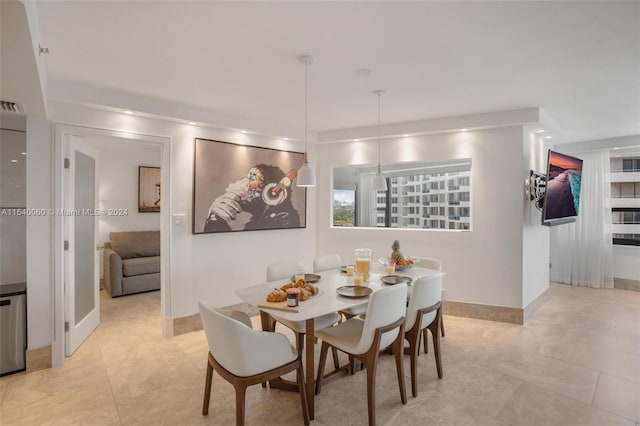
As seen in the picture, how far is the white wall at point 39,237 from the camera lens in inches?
114

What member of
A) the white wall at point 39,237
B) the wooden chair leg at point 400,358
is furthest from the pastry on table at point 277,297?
the white wall at point 39,237

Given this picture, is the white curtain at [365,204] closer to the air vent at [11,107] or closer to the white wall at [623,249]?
the white wall at [623,249]

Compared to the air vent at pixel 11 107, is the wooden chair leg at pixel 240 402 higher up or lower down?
lower down

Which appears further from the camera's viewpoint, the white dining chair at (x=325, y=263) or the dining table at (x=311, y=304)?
the white dining chair at (x=325, y=263)

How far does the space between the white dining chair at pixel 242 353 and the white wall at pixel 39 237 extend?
196cm

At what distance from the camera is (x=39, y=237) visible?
9.66 feet

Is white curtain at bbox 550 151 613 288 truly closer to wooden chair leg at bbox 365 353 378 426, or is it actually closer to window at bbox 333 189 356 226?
window at bbox 333 189 356 226

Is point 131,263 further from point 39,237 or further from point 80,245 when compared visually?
point 39,237

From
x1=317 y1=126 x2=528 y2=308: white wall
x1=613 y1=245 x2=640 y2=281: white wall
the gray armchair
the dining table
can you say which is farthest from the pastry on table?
x1=613 y1=245 x2=640 y2=281: white wall

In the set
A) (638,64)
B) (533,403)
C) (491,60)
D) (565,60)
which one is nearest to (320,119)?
(491,60)

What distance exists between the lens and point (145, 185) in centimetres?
619

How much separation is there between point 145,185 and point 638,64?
266 inches

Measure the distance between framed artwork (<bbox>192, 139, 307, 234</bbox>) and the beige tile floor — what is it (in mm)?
1380

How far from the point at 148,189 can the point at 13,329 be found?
372 cm
